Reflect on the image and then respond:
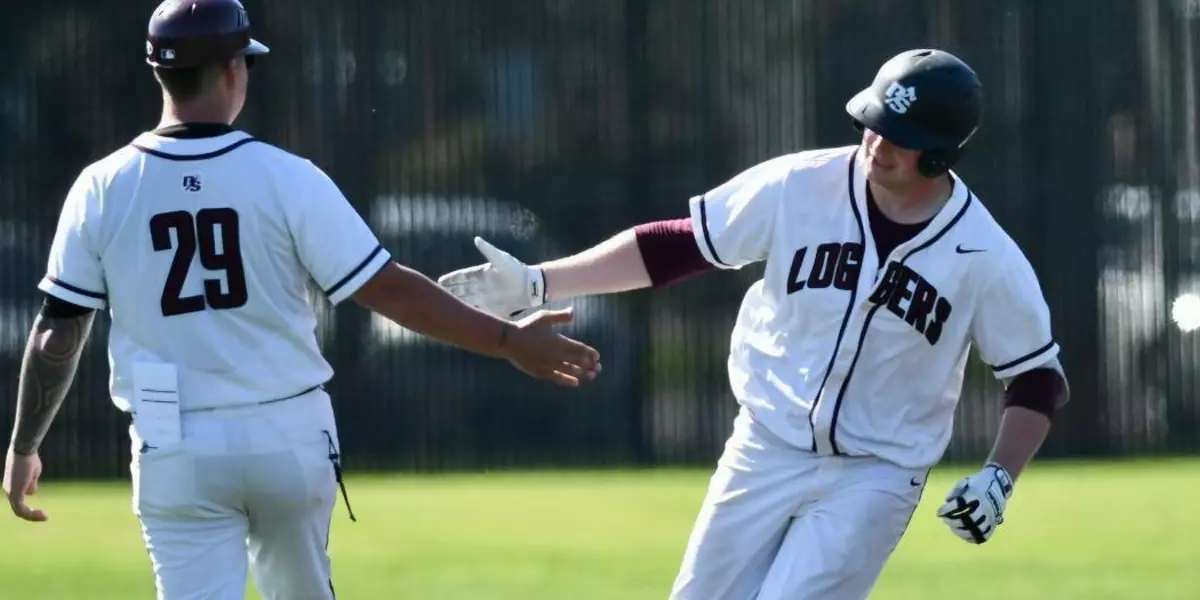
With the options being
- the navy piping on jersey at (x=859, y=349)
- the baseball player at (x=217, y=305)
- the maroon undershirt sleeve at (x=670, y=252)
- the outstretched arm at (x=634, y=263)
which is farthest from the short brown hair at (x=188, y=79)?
the navy piping on jersey at (x=859, y=349)

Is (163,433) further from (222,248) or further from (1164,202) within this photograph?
(1164,202)

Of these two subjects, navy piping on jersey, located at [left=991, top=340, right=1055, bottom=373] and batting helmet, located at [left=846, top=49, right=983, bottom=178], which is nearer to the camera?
batting helmet, located at [left=846, top=49, right=983, bottom=178]

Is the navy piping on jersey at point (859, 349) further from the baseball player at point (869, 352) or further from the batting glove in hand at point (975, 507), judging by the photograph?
the batting glove in hand at point (975, 507)

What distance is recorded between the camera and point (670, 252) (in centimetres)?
593

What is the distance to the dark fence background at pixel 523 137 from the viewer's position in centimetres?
1372

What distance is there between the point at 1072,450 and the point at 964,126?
953 cm

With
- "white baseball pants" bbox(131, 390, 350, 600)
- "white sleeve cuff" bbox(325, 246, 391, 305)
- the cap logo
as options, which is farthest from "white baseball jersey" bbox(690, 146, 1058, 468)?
"white baseball pants" bbox(131, 390, 350, 600)

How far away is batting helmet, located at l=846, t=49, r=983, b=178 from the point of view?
5.39 metres

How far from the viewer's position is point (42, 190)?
13758mm

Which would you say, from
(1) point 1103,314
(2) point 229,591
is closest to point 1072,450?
(1) point 1103,314

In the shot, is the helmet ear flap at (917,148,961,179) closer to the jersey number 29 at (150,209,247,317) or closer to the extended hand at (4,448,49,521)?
the jersey number 29 at (150,209,247,317)

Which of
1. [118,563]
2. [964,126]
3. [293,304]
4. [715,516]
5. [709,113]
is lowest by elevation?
[118,563]

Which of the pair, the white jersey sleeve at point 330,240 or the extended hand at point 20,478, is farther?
the extended hand at point 20,478

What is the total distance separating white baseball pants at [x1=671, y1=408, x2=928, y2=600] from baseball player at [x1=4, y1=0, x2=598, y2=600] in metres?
0.78
